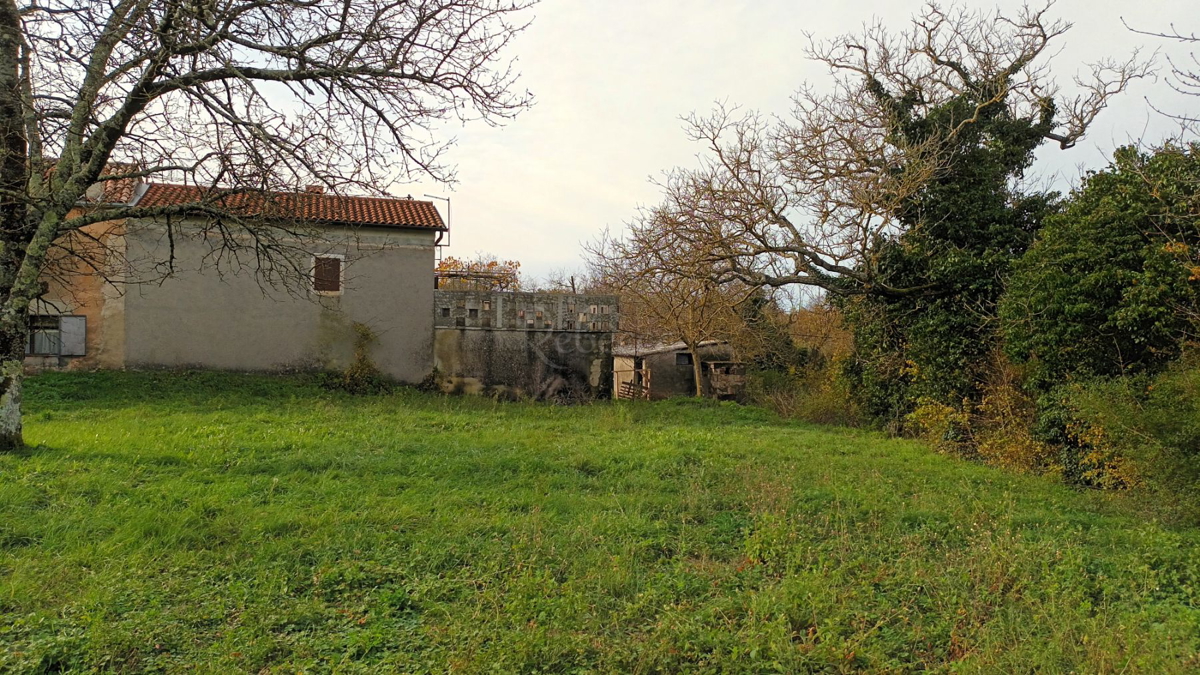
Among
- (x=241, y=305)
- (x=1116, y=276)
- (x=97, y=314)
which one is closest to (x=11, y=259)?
(x=241, y=305)

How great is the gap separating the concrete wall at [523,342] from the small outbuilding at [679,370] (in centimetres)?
902

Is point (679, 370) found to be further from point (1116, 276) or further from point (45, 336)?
point (1116, 276)

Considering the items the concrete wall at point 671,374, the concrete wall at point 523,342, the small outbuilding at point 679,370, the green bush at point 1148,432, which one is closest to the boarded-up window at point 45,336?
the concrete wall at point 523,342

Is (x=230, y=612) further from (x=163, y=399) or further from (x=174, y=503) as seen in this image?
(x=163, y=399)

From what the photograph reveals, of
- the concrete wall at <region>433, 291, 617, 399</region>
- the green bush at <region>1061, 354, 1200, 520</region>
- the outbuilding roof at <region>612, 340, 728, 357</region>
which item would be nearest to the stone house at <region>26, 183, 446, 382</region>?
the concrete wall at <region>433, 291, 617, 399</region>

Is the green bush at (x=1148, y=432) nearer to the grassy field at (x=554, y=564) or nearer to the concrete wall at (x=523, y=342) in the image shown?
the grassy field at (x=554, y=564)

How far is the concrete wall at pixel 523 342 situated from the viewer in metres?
20.1

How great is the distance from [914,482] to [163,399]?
14.6 m

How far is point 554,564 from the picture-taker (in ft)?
18.6

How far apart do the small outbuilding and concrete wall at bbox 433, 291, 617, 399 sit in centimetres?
902

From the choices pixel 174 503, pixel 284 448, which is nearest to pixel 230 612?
pixel 174 503

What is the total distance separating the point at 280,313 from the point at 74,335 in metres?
4.75

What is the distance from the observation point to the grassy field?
13.8 ft

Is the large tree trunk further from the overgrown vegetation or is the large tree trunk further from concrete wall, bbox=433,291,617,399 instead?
concrete wall, bbox=433,291,617,399
